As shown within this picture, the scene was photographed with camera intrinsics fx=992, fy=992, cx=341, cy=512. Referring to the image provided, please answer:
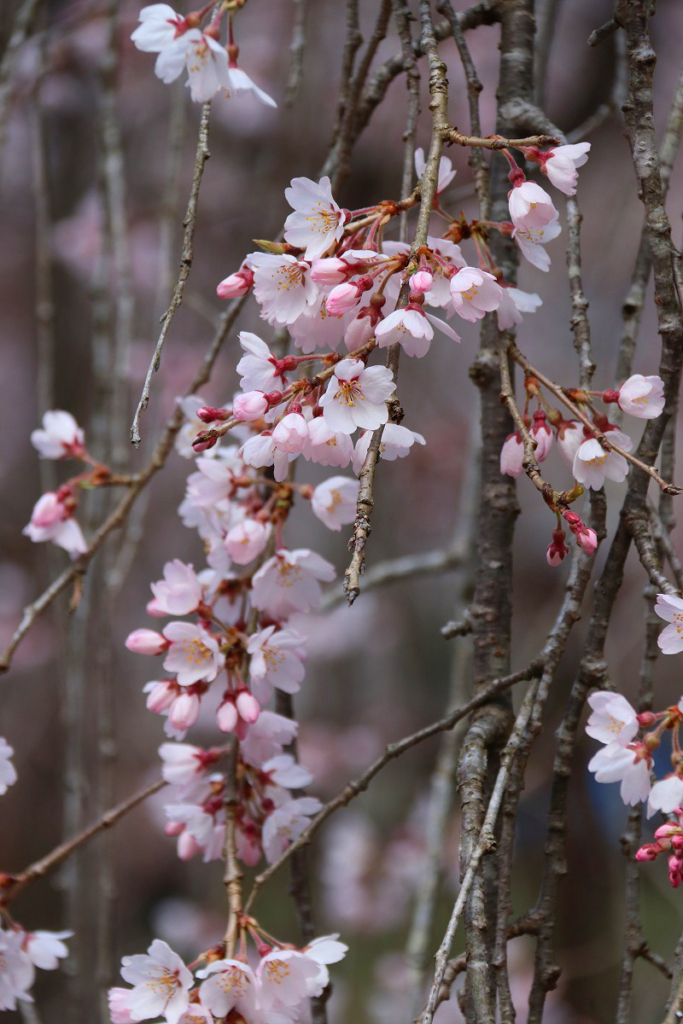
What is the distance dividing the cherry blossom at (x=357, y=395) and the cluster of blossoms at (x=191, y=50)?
11.6 inches

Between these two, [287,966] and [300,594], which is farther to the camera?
[300,594]

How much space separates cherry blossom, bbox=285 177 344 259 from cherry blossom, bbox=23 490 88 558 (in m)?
0.54

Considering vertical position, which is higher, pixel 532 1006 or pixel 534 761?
pixel 534 761

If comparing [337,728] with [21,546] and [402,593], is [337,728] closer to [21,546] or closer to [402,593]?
[402,593]

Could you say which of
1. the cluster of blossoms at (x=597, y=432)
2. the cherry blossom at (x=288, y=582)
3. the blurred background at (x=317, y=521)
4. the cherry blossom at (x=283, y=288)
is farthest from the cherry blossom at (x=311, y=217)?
the blurred background at (x=317, y=521)

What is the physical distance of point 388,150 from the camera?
2820mm

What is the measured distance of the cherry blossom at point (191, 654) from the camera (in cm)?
99

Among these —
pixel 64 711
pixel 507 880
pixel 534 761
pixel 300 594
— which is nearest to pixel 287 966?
pixel 507 880

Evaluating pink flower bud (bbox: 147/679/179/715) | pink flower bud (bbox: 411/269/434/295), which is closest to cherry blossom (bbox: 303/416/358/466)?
pink flower bud (bbox: 411/269/434/295)

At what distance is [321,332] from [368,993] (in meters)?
3.73

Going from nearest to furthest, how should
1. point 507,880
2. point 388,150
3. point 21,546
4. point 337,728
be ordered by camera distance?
1. point 507,880
2. point 388,150
3. point 21,546
4. point 337,728

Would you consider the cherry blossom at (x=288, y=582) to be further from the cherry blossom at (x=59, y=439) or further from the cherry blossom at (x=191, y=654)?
the cherry blossom at (x=59, y=439)

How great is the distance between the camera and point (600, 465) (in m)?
0.87

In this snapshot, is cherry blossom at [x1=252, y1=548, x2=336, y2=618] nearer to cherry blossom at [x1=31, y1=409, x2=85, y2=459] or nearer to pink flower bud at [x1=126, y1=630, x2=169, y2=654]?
pink flower bud at [x1=126, y1=630, x2=169, y2=654]
